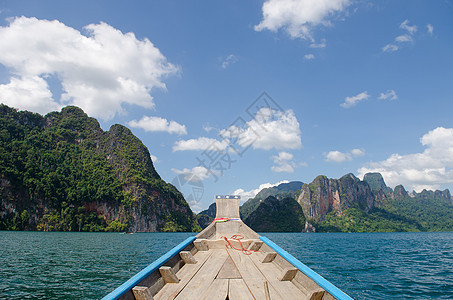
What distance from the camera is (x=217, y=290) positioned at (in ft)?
12.1

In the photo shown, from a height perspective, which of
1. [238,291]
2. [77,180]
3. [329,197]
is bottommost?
[238,291]

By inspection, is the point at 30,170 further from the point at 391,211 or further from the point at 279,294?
the point at 391,211

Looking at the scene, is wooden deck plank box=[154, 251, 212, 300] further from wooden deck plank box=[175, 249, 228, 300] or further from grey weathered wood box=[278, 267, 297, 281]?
grey weathered wood box=[278, 267, 297, 281]

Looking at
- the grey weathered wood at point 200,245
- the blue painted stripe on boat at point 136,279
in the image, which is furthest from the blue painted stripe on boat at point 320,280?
the grey weathered wood at point 200,245

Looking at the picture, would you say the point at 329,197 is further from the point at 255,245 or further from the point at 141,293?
the point at 141,293

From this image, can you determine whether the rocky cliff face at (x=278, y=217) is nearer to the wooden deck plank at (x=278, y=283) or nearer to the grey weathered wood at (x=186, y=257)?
the wooden deck plank at (x=278, y=283)

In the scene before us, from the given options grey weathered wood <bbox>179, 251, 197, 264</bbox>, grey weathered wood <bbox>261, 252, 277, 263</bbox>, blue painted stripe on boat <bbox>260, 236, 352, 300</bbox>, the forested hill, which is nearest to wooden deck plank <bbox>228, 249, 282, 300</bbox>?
grey weathered wood <bbox>261, 252, 277, 263</bbox>

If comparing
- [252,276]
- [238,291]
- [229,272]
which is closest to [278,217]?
[229,272]

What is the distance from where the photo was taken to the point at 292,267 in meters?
4.08

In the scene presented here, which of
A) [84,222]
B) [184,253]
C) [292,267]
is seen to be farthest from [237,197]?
[84,222]

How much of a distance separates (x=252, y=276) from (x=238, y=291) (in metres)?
0.73

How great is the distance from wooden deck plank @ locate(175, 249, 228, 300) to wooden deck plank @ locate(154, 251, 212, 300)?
7 cm

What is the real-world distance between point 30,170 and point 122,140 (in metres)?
40.3

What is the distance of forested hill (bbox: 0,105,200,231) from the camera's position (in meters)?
90.8
